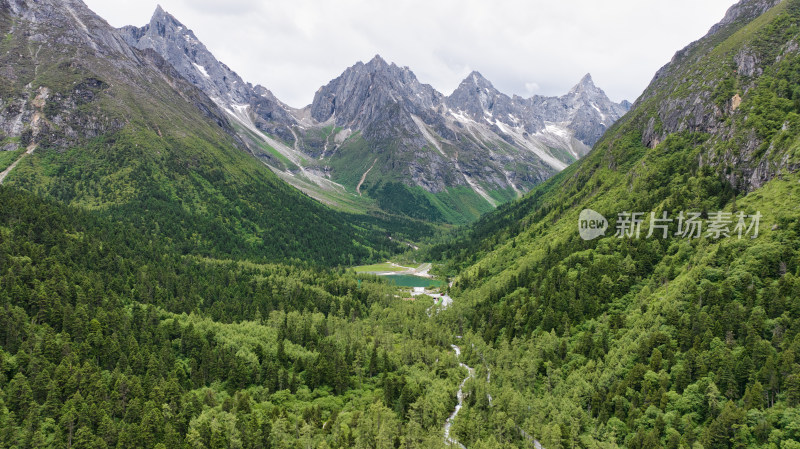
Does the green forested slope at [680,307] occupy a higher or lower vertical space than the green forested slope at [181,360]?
higher

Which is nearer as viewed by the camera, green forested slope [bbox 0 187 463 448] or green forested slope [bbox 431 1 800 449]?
green forested slope [bbox 431 1 800 449]

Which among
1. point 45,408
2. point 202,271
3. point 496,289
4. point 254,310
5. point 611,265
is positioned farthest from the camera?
point 202,271

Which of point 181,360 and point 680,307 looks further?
point 181,360

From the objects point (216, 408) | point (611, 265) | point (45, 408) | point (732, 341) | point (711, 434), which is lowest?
point (45, 408)

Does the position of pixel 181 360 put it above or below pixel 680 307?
below

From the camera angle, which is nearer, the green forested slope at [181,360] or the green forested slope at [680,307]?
the green forested slope at [680,307]

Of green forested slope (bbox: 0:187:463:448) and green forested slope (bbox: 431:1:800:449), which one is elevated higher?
green forested slope (bbox: 431:1:800:449)

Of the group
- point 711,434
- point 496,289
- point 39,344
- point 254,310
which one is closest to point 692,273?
point 711,434

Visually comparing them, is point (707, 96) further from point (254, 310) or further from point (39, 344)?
point (39, 344)
